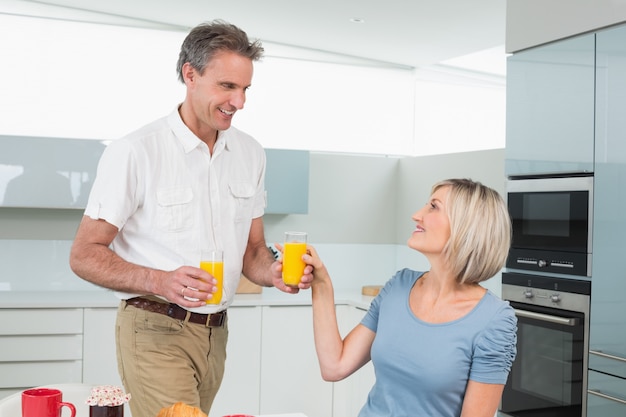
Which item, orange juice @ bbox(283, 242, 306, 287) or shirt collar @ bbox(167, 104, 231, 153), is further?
shirt collar @ bbox(167, 104, 231, 153)

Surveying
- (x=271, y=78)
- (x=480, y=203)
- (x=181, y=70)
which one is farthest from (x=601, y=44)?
(x=271, y=78)

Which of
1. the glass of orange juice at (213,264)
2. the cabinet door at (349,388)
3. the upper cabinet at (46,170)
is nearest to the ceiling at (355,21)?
the upper cabinet at (46,170)

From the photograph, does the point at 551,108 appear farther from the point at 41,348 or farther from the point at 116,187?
the point at 41,348

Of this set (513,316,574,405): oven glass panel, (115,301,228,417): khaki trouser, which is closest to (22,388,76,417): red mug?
(115,301,228,417): khaki trouser

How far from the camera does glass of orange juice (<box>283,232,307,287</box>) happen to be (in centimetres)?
228

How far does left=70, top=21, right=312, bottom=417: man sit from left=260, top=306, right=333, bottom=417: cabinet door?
225cm

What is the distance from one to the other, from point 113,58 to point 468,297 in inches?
144

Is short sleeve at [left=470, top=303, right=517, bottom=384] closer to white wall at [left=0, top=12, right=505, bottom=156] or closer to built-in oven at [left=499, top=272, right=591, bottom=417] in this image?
built-in oven at [left=499, top=272, right=591, bottom=417]

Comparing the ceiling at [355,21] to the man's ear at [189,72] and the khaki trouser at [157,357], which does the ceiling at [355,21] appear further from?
the khaki trouser at [157,357]

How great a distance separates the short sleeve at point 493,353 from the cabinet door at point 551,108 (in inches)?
56.9

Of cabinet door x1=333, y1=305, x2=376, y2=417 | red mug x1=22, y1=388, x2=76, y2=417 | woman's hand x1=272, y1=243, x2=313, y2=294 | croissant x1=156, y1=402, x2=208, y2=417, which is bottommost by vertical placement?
cabinet door x1=333, y1=305, x2=376, y2=417

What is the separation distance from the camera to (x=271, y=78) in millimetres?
5543

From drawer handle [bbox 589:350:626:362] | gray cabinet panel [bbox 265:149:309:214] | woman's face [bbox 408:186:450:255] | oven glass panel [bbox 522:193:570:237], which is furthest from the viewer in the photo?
gray cabinet panel [bbox 265:149:309:214]

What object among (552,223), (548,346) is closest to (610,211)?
(552,223)
